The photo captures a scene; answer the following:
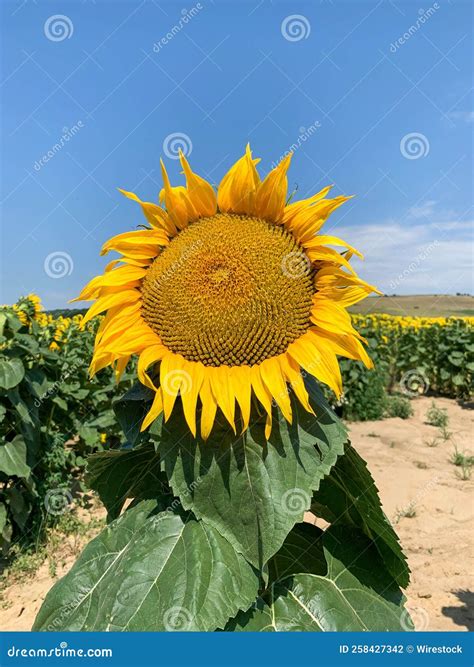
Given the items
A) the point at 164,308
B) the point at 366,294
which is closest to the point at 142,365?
the point at 164,308

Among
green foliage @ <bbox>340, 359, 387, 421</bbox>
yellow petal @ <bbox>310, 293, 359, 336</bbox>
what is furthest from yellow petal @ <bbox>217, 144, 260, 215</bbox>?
green foliage @ <bbox>340, 359, 387, 421</bbox>

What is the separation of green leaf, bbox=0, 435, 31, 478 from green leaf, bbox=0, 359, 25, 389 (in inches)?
22.4

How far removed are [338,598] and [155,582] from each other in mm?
586

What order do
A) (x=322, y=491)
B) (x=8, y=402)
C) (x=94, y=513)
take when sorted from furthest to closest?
1. (x=94, y=513)
2. (x=8, y=402)
3. (x=322, y=491)

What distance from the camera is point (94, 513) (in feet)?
21.1

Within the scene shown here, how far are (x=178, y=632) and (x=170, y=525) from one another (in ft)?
0.96

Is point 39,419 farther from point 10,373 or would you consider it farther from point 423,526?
point 423,526

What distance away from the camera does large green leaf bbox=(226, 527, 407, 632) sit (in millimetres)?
1734

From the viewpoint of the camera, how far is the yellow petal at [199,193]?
5.83 feet

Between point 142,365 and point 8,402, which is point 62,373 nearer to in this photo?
point 8,402

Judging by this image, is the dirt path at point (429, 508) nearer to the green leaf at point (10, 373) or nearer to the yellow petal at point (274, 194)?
the yellow petal at point (274, 194)

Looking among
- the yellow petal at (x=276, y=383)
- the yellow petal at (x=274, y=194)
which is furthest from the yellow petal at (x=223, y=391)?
the yellow petal at (x=274, y=194)

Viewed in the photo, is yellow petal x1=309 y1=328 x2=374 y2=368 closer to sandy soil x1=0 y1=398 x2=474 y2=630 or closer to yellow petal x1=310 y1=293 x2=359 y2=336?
yellow petal x1=310 y1=293 x2=359 y2=336

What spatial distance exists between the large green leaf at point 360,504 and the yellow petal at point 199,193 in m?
0.88
